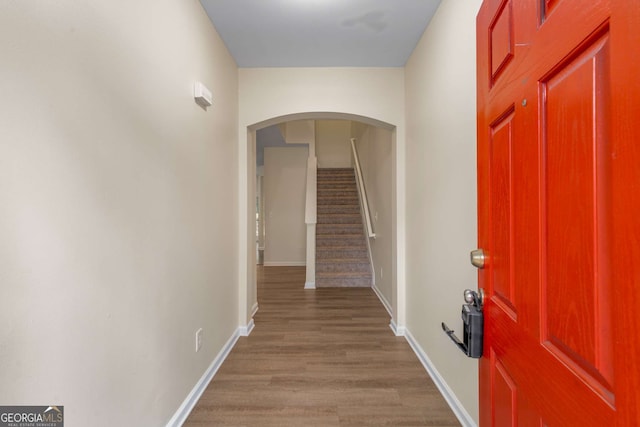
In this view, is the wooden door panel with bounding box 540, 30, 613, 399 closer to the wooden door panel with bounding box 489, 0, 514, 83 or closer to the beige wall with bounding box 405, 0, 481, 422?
the wooden door panel with bounding box 489, 0, 514, 83

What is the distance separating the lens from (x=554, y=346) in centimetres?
60

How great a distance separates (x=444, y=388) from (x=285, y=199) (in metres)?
5.46

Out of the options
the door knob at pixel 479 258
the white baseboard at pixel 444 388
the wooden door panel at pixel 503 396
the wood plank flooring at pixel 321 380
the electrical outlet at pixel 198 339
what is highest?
the door knob at pixel 479 258

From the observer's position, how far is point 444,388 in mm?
1985

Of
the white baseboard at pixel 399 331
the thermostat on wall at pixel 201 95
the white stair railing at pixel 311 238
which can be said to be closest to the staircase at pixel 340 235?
the white stair railing at pixel 311 238

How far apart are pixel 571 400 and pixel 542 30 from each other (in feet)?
2.29

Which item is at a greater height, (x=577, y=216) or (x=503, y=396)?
(x=577, y=216)

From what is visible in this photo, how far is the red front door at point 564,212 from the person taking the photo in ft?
1.42

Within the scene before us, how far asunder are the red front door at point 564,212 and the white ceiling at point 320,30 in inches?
59.6

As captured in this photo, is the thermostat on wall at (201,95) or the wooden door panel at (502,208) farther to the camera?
the thermostat on wall at (201,95)

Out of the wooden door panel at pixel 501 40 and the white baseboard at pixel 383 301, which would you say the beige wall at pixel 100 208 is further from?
the white baseboard at pixel 383 301

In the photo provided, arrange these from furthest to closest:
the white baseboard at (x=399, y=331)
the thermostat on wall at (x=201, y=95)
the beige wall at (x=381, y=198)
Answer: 1. the beige wall at (x=381, y=198)
2. the white baseboard at (x=399, y=331)
3. the thermostat on wall at (x=201, y=95)

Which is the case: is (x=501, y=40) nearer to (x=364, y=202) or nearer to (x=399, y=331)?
(x=399, y=331)

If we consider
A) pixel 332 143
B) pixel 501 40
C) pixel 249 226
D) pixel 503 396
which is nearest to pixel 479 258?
pixel 503 396
